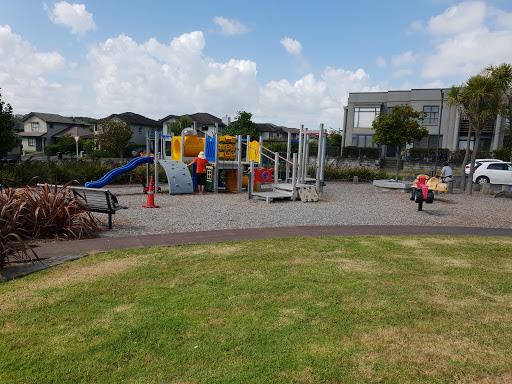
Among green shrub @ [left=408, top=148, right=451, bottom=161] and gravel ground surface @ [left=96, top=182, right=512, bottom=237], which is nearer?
gravel ground surface @ [left=96, top=182, right=512, bottom=237]

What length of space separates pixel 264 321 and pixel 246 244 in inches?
142

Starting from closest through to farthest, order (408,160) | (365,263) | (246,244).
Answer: (365,263)
(246,244)
(408,160)

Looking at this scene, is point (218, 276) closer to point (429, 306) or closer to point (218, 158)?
point (429, 306)

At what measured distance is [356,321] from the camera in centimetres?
423

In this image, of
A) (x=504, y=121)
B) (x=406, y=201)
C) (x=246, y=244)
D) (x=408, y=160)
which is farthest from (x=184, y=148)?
(x=504, y=121)

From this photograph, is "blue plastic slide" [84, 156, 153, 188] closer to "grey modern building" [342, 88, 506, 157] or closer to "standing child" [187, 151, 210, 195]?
"standing child" [187, 151, 210, 195]

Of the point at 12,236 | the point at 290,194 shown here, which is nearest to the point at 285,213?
the point at 290,194

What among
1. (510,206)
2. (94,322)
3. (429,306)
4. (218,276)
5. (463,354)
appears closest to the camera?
(463,354)

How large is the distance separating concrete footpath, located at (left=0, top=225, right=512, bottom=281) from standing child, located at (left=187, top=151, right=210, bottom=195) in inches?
297

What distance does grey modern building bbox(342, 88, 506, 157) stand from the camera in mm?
41469

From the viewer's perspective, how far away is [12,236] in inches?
259

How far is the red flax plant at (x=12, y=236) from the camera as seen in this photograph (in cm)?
576

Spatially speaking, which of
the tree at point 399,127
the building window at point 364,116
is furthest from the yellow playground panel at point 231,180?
the building window at point 364,116

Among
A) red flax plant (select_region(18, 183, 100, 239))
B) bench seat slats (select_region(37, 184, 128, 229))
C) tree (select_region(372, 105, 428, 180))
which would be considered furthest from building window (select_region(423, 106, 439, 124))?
red flax plant (select_region(18, 183, 100, 239))
